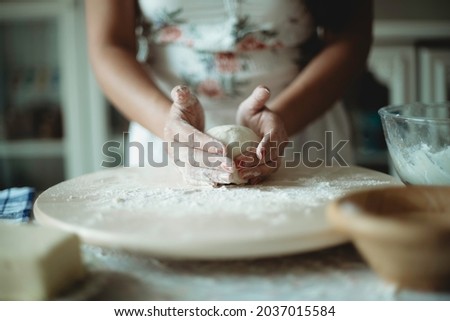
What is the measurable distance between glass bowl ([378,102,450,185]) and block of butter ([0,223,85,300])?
1.42 ft

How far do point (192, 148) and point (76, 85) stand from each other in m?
1.35

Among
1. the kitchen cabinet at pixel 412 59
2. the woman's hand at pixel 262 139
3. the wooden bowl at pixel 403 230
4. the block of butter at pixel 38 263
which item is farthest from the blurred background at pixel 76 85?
Result: the block of butter at pixel 38 263

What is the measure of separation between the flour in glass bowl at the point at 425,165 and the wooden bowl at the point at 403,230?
7.2 inches

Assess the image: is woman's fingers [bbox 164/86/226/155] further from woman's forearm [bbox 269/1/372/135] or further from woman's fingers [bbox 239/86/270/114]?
woman's forearm [bbox 269/1/372/135]

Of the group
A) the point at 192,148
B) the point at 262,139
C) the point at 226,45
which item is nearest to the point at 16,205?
the point at 192,148

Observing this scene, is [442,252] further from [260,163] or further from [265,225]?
[260,163]

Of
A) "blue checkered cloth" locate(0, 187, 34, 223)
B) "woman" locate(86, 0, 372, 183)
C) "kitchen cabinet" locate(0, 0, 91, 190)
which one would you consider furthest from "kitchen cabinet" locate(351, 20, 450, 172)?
"blue checkered cloth" locate(0, 187, 34, 223)

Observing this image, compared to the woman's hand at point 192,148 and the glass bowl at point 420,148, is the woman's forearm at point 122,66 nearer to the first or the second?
the woman's hand at point 192,148

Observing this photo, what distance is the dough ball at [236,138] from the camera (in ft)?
2.74

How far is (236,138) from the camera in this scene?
33.1 inches

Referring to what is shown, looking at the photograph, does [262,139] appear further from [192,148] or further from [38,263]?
[38,263]

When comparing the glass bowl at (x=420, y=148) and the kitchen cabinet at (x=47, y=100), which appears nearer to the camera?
the glass bowl at (x=420, y=148)

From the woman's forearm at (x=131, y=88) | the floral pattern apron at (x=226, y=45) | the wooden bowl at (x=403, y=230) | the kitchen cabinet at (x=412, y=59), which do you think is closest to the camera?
the wooden bowl at (x=403, y=230)
